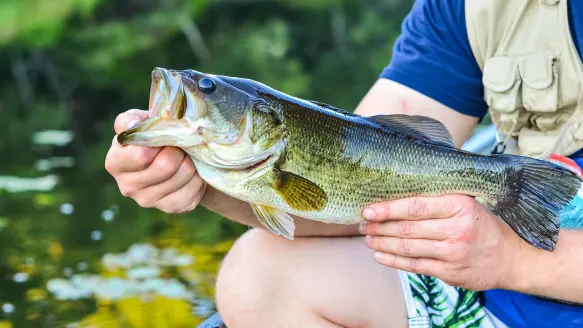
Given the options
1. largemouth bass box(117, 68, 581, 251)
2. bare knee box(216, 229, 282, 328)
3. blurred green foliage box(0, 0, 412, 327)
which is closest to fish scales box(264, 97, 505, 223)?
largemouth bass box(117, 68, 581, 251)

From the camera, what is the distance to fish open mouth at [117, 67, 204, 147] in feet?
5.21

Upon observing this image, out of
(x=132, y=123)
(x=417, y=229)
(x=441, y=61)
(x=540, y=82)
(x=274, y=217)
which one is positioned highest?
(x=132, y=123)

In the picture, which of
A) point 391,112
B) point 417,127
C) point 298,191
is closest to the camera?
point 298,191

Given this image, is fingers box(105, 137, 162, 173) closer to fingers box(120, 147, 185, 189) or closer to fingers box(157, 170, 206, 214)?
fingers box(120, 147, 185, 189)

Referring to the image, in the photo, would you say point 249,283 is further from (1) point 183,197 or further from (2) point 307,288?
(1) point 183,197

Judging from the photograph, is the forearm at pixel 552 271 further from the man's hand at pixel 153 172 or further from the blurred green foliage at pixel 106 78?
the blurred green foliage at pixel 106 78

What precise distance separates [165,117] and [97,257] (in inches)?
92.2

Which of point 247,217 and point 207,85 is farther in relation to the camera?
point 247,217

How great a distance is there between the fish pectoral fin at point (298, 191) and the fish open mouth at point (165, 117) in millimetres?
247

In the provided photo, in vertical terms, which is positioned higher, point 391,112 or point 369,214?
point 391,112

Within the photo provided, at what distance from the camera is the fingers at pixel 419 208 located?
173 centimetres

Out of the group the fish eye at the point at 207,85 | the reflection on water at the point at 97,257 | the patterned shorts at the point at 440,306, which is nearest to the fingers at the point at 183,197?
the fish eye at the point at 207,85

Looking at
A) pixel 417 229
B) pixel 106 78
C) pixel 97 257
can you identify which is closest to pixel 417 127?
pixel 417 229

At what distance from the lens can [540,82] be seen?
7.07ft
